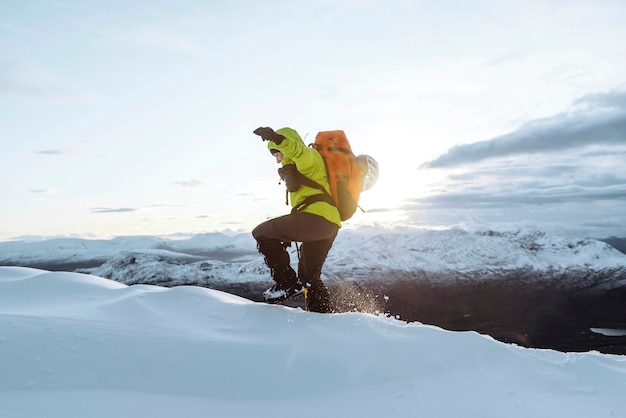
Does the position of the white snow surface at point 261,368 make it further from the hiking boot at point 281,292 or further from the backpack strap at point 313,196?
the backpack strap at point 313,196

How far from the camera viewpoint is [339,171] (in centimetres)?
627

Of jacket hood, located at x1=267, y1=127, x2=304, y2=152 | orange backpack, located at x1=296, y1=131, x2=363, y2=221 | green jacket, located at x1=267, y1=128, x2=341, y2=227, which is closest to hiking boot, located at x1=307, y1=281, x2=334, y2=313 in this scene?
green jacket, located at x1=267, y1=128, x2=341, y2=227

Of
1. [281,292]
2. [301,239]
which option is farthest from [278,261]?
[301,239]

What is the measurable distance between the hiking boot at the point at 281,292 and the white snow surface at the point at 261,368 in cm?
136

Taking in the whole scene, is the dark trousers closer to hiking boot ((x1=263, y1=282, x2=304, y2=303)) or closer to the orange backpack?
hiking boot ((x1=263, y1=282, x2=304, y2=303))

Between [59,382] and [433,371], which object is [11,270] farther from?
[433,371]

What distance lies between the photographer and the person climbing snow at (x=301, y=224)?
19.2 ft

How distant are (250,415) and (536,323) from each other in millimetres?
186444

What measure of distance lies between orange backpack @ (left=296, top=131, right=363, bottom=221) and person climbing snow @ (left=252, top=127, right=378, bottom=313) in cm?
5

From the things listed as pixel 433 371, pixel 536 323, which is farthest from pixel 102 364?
pixel 536 323

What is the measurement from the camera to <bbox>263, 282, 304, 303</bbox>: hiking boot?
6.71 metres

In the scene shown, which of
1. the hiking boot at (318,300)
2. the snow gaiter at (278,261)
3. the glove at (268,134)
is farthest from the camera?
the snow gaiter at (278,261)

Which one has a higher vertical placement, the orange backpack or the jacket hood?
the jacket hood

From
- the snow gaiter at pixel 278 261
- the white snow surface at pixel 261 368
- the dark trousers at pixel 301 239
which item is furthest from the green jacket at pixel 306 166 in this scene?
the white snow surface at pixel 261 368
